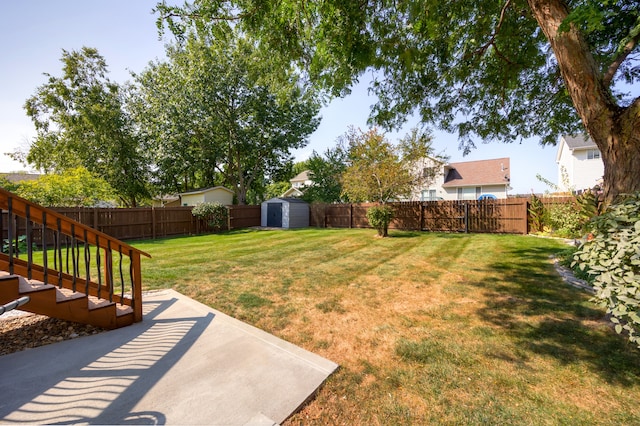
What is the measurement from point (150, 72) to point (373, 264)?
23.7m

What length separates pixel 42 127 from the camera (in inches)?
760

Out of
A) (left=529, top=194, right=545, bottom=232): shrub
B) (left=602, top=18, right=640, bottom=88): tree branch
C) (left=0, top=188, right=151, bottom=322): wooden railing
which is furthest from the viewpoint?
(left=529, top=194, right=545, bottom=232): shrub

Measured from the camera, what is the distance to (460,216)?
13.1 m

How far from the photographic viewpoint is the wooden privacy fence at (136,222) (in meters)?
10.6

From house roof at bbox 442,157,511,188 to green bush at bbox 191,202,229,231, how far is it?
2108cm

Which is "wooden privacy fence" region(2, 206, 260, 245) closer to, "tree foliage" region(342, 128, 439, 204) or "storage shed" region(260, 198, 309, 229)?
"storage shed" region(260, 198, 309, 229)

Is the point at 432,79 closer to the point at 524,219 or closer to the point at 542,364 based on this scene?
the point at 542,364

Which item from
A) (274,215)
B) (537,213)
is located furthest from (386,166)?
(274,215)

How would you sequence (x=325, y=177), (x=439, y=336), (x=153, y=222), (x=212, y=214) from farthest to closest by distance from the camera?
(x=325, y=177)
(x=212, y=214)
(x=153, y=222)
(x=439, y=336)

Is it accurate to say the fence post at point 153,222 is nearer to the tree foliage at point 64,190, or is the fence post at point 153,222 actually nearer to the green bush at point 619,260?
the tree foliage at point 64,190

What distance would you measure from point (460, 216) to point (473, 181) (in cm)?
1413

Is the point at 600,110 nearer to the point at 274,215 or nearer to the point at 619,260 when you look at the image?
the point at 619,260

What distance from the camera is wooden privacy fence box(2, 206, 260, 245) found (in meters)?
10.6

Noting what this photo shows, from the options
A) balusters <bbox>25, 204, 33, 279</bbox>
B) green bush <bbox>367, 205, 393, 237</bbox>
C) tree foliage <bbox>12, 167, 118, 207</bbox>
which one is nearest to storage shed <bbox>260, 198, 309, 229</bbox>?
green bush <bbox>367, 205, 393, 237</bbox>
